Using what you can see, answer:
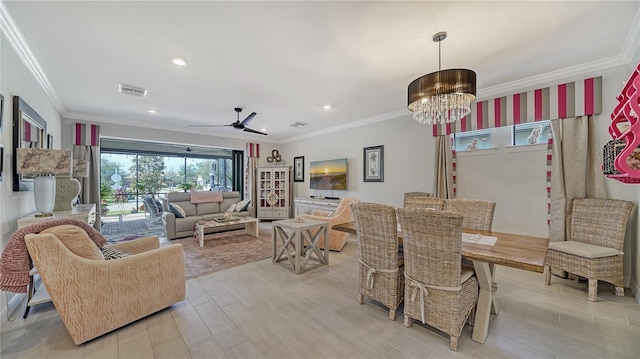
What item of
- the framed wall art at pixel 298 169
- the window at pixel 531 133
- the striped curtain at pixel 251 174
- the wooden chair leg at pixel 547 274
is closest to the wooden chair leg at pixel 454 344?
the wooden chair leg at pixel 547 274

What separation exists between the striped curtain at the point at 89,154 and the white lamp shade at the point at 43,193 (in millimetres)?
2950

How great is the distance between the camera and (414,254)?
6.22ft

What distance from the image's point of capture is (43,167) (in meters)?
2.34

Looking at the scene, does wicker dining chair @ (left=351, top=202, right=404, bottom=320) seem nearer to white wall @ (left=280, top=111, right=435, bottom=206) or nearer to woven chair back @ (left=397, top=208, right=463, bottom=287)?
woven chair back @ (left=397, top=208, right=463, bottom=287)

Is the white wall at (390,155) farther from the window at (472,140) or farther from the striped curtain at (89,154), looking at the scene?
the striped curtain at (89,154)

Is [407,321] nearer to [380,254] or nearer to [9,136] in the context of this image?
[380,254]

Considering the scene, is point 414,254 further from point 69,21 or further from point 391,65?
point 69,21

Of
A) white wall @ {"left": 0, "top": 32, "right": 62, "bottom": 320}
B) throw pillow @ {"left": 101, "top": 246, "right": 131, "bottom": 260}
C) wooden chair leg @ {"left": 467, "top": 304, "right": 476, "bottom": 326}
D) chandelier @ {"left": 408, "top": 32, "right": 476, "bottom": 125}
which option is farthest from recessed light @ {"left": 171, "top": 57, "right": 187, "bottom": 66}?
wooden chair leg @ {"left": 467, "top": 304, "right": 476, "bottom": 326}

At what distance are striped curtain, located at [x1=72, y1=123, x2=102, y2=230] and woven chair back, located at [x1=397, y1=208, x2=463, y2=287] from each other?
19.9 feet

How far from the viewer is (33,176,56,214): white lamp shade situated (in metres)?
2.48

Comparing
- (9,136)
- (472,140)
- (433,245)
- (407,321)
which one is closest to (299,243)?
(407,321)

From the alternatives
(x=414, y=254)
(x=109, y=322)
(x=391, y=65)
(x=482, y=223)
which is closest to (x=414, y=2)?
(x=391, y=65)

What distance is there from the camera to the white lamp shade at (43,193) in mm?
2484

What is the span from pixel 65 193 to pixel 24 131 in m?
0.89
